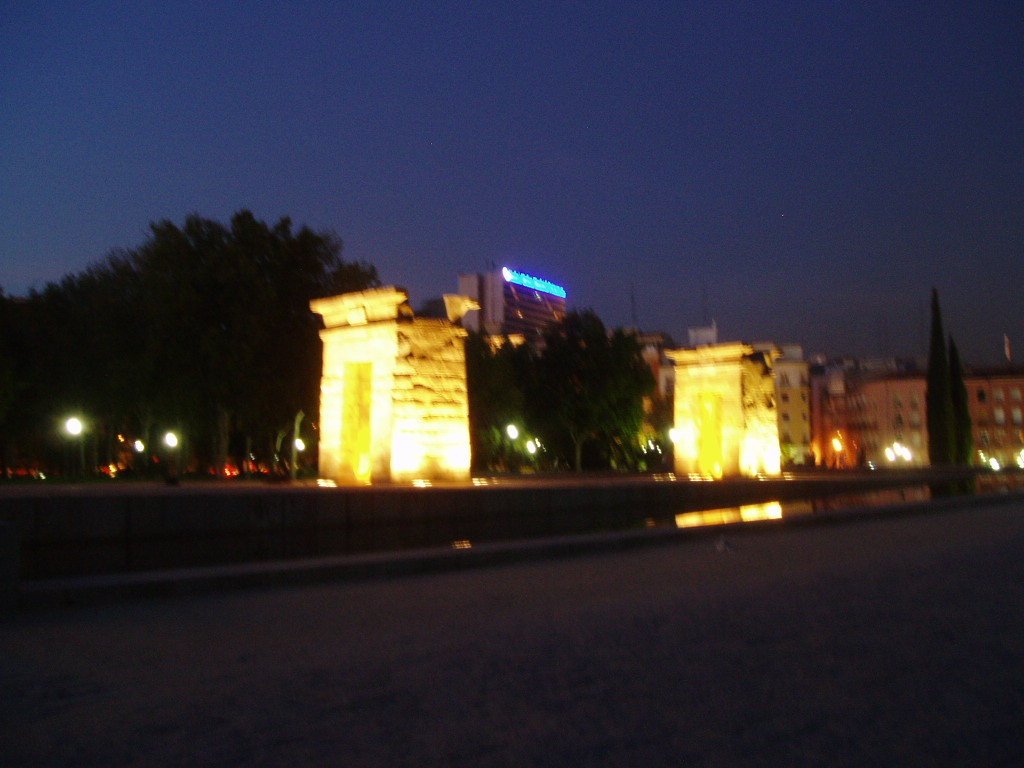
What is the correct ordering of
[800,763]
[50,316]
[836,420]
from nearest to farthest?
[800,763] < [50,316] < [836,420]

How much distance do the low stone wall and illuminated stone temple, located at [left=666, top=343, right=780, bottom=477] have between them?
35.5 feet

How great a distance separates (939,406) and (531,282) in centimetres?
9060

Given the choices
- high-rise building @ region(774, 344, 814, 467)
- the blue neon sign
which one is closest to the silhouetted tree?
high-rise building @ region(774, 344, 814, 467)

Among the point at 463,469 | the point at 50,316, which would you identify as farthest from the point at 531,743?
the point at 50,316

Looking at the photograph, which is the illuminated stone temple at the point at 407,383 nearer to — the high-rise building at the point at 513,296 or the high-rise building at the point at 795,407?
the high-rise building at the point at 795,407

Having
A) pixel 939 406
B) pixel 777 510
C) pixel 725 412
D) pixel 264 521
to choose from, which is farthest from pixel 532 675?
pixel 939 406

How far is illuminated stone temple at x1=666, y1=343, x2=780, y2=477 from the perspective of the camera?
2558 centimetres

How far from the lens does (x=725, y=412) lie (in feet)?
85.1

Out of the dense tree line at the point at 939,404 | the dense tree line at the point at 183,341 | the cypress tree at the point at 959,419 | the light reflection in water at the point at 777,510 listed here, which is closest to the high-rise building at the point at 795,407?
the cypress tree at the point at 959,419

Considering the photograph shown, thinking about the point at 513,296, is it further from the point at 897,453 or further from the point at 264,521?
the point at 264,521

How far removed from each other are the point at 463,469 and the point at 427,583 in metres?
10.4

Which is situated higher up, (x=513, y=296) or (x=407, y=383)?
(x=513, y=296)

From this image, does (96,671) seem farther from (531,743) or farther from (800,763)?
(800,763)

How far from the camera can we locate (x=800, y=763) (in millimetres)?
3209
